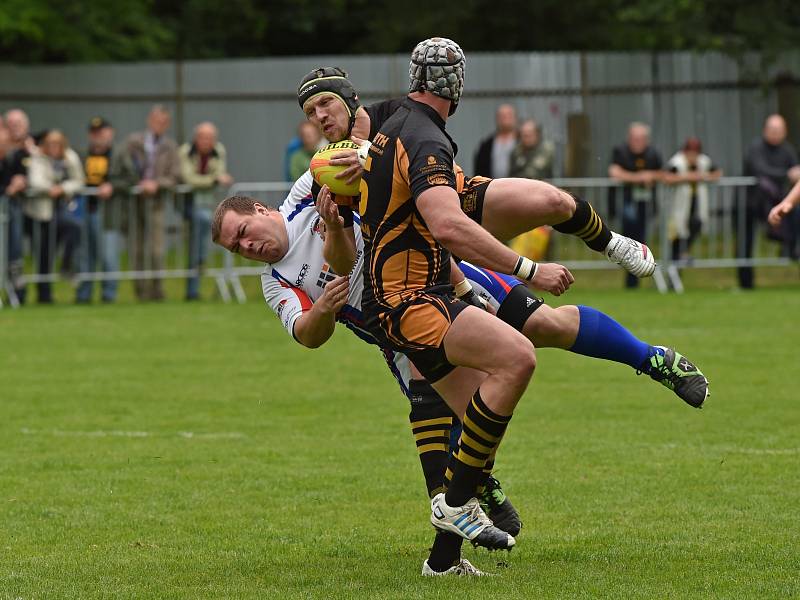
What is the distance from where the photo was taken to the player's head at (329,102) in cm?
686

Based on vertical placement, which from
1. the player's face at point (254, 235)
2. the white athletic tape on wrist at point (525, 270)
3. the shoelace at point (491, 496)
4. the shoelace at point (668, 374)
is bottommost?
the shoelace at point (491, 496)

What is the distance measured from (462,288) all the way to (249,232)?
97 cm

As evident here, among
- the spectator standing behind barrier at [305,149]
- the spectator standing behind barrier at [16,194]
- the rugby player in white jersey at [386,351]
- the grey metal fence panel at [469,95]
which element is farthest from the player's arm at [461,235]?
the grey metal fence panel at [469,95]

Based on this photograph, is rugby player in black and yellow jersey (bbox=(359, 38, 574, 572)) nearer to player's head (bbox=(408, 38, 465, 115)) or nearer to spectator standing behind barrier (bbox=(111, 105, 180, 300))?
player's head (bbox=(408, 38, 465, 115))

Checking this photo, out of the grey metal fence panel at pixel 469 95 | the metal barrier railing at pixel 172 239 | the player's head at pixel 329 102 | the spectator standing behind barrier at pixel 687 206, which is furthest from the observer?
the grey metal fence panel at pixel 469 95

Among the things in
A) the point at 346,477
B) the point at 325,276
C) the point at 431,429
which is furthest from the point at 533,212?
the point at 346,477

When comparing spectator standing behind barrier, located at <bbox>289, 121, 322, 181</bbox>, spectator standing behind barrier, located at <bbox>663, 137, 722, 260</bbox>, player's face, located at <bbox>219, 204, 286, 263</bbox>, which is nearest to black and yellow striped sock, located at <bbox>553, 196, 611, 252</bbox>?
player's face, located at <bbox>219, 204, 286, 263</bbox>

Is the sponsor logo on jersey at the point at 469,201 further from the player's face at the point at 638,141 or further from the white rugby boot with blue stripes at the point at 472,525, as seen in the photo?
the player's face at the point at 638,141

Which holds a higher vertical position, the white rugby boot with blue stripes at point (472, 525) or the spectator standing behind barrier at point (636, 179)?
the spectator standing behind barrier at point (636, 179)

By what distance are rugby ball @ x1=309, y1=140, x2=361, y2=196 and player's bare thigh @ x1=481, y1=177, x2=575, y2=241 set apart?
61 cm

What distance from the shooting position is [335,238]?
21.0 feet

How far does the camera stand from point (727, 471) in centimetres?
825

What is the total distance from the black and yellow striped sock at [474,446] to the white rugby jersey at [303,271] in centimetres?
81

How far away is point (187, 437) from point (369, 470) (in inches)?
65.1
